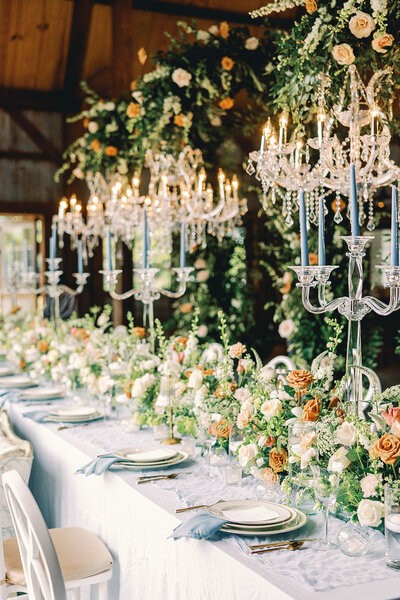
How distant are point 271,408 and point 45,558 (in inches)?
29.0

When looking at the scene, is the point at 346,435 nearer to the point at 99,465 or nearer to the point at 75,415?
the point at 99,465

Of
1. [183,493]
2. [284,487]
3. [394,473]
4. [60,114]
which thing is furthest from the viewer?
[60,114]

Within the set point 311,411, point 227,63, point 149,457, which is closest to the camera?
point 311,411

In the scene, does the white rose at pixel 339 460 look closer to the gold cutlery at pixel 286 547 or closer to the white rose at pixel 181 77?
the gold cutlery at pixel 286 547

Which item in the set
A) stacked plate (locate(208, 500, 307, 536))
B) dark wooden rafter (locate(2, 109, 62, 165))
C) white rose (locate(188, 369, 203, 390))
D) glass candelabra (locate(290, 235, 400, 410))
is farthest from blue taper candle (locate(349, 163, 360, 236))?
dark wooden rafter (locate(2, 109, 62, 165))

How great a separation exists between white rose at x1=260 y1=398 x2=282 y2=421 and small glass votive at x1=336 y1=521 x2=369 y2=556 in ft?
1.49

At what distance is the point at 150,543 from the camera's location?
206 centimetres

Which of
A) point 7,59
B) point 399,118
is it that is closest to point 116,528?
point 399,118

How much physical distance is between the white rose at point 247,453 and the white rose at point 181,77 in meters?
3.79

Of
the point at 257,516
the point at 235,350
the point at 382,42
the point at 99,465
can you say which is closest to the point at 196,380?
the point at 235,350

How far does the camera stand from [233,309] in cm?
695

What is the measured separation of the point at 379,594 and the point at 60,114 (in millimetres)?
9319

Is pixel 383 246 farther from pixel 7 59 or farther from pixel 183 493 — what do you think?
pixel 7 59

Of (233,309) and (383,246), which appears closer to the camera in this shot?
(383,246)
